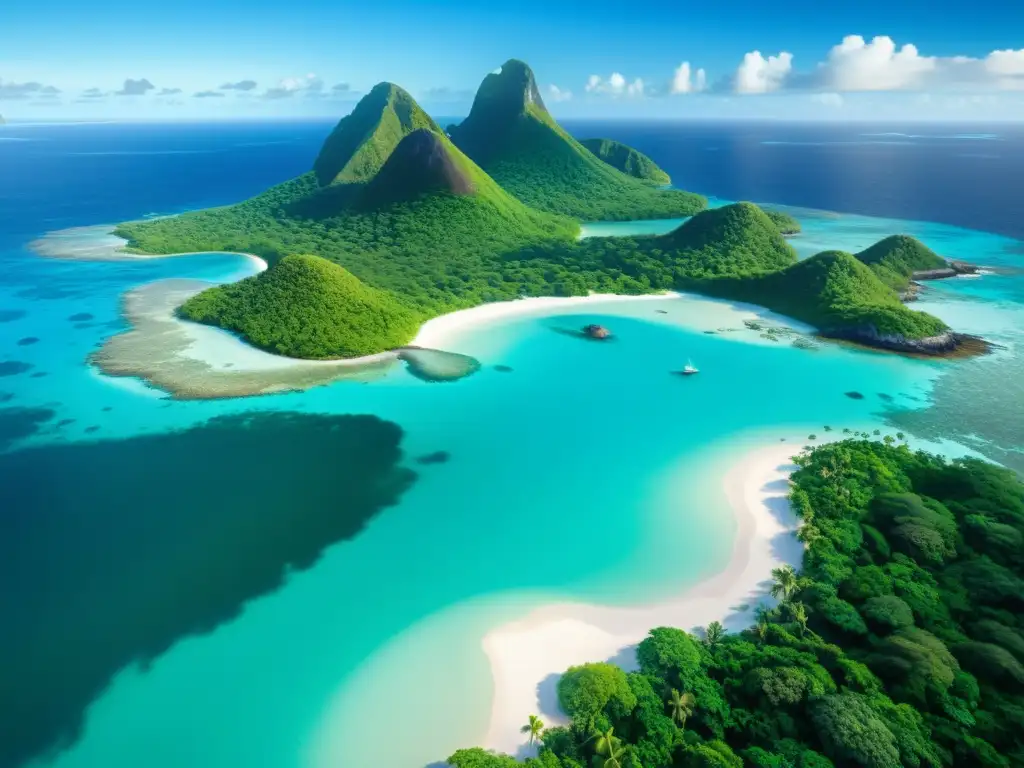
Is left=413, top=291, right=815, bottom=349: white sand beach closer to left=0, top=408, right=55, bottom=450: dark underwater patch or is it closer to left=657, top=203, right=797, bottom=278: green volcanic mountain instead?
left=657, top=203, right=797, bottom=278: green volcanic mountain

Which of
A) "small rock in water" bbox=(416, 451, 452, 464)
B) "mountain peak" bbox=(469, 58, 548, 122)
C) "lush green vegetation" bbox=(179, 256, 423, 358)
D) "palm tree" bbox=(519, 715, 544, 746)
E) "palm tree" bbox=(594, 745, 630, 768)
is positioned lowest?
"small rock in water" bbox=(416, 451, 452, 464)

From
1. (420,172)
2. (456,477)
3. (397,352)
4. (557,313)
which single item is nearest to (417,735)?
(456,477)

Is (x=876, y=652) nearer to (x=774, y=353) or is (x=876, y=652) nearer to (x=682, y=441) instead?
(x=682, y=441)

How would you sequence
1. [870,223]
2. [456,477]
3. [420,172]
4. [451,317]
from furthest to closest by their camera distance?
[870,223] < [420,172] < [451,317] < [456,477]

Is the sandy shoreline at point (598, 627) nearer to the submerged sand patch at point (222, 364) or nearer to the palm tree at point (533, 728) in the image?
the palm tree at point (533, 728)

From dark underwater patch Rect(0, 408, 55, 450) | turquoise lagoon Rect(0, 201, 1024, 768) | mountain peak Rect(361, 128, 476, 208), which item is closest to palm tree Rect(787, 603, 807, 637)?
turquoise lagoon Rect(0, 201, 1024, 768)

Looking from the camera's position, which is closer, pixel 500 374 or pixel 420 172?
pixel 500 374
